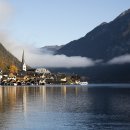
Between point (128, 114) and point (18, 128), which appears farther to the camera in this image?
point (128, 114)

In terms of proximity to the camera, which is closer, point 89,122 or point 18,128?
point 18,128

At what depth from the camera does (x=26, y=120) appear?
84.6 meters

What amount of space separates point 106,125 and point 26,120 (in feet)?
54.2

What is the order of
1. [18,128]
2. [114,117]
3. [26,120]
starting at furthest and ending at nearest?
[114,117] < [26,120] < [18,128]

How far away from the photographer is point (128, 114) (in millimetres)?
97375

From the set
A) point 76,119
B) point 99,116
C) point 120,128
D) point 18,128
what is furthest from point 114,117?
point 18,128

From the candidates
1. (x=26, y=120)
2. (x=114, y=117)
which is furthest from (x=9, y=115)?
(x=114, y=117)

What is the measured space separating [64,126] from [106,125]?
7888mm

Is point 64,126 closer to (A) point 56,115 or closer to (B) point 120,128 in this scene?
(B) point 120,128

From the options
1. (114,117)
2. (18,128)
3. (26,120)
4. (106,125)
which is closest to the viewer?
(18,128)

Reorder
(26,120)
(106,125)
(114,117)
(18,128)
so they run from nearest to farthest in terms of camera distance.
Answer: (18,128) < (106,125) < (26,120) < (114,117)

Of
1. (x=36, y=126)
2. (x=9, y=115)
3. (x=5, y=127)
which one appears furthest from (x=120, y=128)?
(x=9, y=115)

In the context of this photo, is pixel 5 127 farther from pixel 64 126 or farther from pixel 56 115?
pixel 56 115

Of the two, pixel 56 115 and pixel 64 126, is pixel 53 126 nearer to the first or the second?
pixel 64 126
